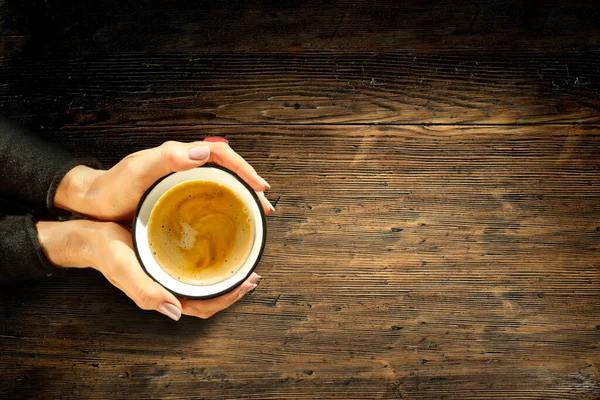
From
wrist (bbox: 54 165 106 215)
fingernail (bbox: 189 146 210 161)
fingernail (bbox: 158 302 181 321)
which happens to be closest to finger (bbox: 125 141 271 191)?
fingernail (bbox: 189 146 210 161)

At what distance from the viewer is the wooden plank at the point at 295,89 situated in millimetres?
1030

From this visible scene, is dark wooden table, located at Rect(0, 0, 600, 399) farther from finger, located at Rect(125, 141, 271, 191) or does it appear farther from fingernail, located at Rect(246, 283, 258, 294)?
finger, located at Rect(125, 141, 271, 191)

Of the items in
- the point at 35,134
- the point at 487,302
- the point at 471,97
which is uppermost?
the point at 471,97

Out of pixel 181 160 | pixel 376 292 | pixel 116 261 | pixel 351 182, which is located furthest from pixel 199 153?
pixel 376 292

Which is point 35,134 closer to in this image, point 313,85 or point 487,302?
point 313,85

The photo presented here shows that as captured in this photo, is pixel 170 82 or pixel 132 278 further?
pixel 170 82

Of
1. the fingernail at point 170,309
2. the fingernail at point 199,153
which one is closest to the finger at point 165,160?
the fingernail at point 199,153

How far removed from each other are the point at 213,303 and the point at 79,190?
0.34 metres

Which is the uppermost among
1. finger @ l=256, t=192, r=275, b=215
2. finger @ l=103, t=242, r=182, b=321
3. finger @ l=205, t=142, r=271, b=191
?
finger @ l=205, t=142, r=271, b=191

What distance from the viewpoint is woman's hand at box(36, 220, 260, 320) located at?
2.76 feet

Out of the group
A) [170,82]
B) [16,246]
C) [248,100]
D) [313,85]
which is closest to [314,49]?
[313,85]

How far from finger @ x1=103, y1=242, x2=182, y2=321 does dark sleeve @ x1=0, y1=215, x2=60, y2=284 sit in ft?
0.59

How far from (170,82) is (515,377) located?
39.3 inches

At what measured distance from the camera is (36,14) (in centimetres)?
104
